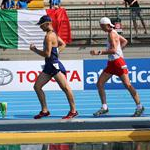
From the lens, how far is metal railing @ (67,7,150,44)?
16875mm

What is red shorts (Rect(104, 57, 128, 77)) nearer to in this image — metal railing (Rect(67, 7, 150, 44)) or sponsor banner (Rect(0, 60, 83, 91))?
sponsor banner (Rect(0, 60, 83, 91))

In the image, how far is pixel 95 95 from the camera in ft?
43.9

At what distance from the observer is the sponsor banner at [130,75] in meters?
13.8

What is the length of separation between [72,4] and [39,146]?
18.2 metres

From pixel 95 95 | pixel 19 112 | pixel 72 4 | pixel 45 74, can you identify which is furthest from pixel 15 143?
pixel 72 4

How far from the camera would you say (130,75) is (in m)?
13.9

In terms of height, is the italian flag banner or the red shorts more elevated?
the italian flag banner

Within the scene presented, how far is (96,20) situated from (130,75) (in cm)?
379

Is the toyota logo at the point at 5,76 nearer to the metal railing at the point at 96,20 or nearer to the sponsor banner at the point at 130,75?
the sponsor banner at the point at 130,75

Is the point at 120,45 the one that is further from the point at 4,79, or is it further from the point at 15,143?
the point at 4,79

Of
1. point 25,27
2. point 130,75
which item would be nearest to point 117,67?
point 130,75

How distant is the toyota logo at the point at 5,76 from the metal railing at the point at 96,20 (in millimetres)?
3464

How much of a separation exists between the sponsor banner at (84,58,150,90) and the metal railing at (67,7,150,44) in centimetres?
289

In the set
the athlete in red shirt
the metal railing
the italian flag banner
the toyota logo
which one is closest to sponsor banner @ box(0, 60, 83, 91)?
the toyota logo
